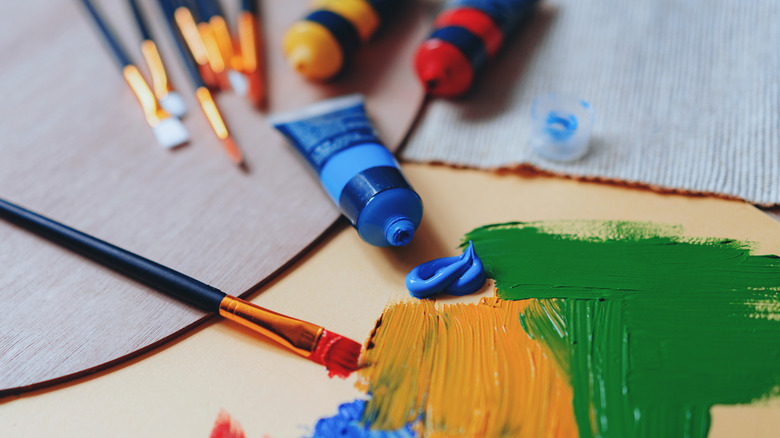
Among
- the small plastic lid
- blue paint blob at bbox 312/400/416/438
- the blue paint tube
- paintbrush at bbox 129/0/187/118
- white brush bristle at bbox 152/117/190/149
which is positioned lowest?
blue paint blob at bbox 312/400/416/438

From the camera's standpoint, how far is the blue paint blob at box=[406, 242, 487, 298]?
0.55 m

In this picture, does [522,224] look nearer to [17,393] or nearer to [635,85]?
[635,85]

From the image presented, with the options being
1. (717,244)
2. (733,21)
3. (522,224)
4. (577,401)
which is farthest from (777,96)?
(577,401)

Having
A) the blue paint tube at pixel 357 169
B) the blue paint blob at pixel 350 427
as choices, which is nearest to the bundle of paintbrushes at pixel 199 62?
the blue paint tube at pixel 357 169

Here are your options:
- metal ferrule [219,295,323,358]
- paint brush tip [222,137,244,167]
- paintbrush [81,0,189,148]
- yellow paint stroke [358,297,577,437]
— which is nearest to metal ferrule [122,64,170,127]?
paintbrush [81,0,189,148]

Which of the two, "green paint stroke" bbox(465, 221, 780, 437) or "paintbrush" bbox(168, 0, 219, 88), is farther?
"paintbrush" bbox(168, 0, 219, 88)

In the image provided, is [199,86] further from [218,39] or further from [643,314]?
[643,314]

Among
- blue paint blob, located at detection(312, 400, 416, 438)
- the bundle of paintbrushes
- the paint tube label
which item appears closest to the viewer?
blue paint blob, located at detection(312, 400, 416, 438)

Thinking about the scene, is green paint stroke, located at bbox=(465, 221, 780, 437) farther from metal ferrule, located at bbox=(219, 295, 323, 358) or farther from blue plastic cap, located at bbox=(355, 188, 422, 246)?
metal ferrule, located at bbox=(219, 295, 323, 358)

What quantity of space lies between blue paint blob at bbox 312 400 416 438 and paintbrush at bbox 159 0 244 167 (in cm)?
33

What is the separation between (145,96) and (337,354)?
46 centimetres

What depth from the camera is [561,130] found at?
0.67 metres

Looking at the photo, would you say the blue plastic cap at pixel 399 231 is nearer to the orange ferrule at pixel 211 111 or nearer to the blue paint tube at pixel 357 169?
the blue paint tube at pixel 357 169

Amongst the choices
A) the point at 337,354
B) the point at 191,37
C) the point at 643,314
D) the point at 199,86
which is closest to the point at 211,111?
the point at 199,86
